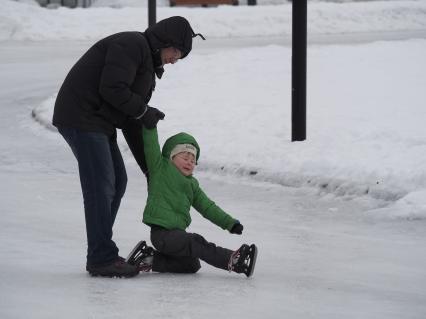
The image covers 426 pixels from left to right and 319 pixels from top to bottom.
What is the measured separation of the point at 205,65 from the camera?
18.9 m

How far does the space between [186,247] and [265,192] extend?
365cm

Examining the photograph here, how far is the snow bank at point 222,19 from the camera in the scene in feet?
97.6

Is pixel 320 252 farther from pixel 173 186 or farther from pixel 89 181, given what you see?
pixel 89 181

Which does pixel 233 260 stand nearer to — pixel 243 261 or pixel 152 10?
pixel 243 261

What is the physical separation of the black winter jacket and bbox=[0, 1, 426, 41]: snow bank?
22.7 metres

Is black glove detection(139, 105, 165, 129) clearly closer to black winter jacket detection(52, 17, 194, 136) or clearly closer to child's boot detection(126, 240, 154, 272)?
black winter jacket detection(52, 17, 194, 136)

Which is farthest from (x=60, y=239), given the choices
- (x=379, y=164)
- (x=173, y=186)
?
(x=379, y=164)

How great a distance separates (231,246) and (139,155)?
4.85 ft

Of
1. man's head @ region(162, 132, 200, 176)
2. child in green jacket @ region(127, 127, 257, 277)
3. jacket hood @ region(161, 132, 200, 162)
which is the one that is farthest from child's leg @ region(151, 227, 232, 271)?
jacket hood @ region(161, 132, 200, 162)

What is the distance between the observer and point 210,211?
671 centimetres

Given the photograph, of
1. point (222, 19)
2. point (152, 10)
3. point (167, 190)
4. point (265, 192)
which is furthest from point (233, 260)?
point (222, 19)

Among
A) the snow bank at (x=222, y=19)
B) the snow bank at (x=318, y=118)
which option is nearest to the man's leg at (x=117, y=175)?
the snow bank at (x=318, y=118)

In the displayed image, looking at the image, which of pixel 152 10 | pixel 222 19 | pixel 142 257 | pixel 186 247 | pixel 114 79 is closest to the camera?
pixel 114 79

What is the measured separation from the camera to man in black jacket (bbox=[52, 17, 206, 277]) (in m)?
6.31
